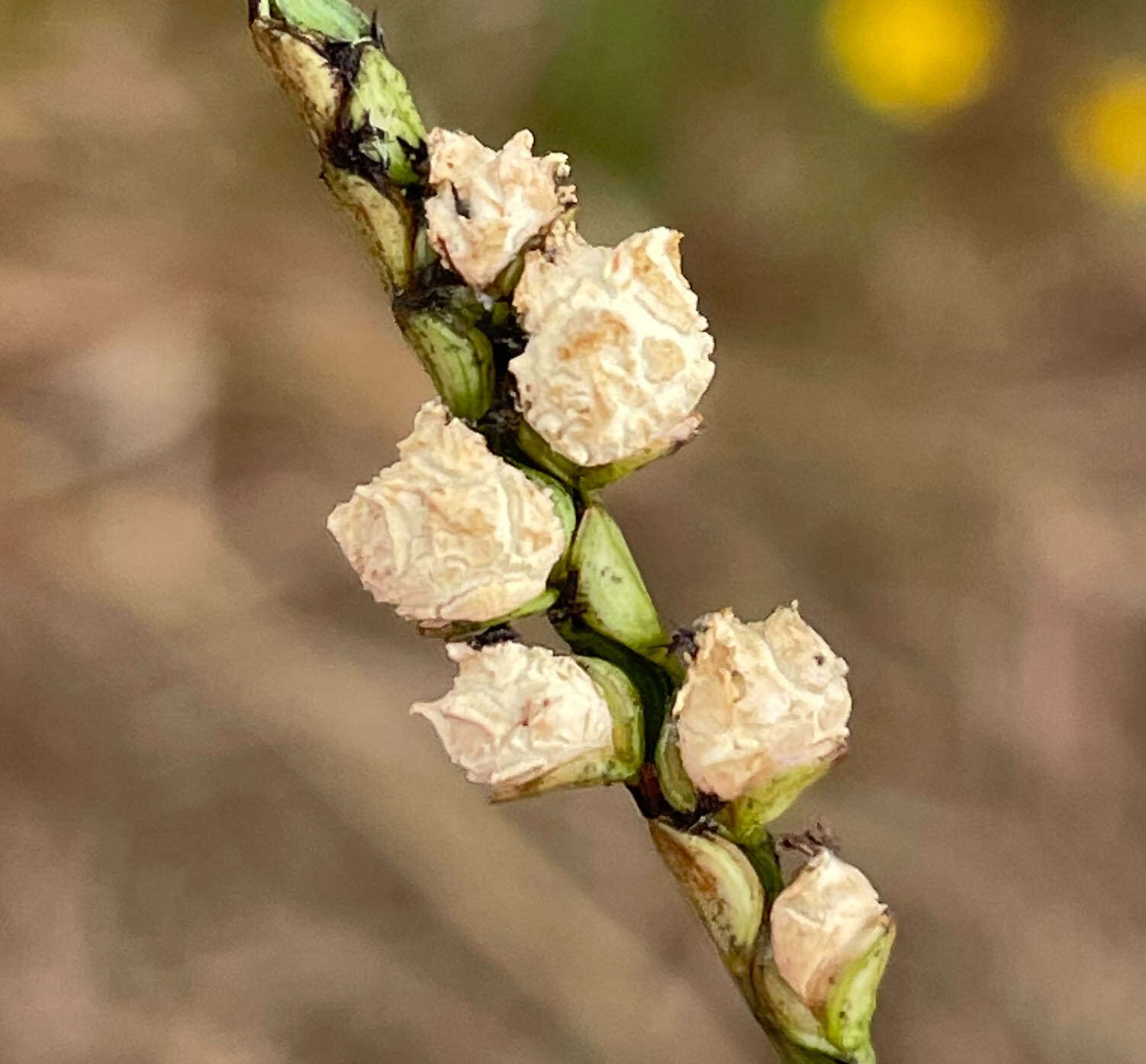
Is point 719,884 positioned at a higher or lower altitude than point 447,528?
lower

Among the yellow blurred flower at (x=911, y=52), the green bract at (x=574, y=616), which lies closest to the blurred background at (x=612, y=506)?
the yellow blurred flower at (x=911, y=52)

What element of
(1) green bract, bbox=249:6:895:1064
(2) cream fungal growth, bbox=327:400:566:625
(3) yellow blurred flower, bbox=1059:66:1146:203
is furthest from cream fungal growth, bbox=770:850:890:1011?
(3) yellow blurred flower, bbox=1059:66:1146:203

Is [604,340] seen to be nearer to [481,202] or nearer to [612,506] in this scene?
[481,202]

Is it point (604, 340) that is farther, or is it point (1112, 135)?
point (1112, 135)

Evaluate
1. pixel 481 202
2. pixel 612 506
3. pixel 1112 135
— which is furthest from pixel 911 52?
pixel 481 202

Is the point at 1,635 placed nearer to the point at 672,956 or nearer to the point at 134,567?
the point at 134,567

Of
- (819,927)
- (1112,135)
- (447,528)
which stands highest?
(1112,135)
